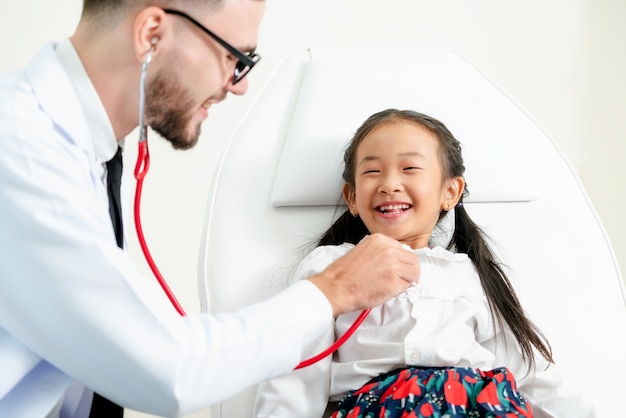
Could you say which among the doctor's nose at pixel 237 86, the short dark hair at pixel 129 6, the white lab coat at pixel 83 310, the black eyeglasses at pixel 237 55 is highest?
the short dark hair at pixel 129 6

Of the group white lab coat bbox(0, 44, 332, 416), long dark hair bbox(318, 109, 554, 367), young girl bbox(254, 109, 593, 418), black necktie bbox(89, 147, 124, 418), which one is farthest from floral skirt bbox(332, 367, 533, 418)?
black necktie bbox(89, 147, 124, 418)

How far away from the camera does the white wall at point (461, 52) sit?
251 centimetres

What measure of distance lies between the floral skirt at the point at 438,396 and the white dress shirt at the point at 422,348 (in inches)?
1.6

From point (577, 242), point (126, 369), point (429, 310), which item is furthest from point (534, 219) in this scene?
point (126, 369)

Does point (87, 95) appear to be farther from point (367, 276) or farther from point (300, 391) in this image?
point (300, 391)

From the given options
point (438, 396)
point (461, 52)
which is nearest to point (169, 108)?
point (438, 396)

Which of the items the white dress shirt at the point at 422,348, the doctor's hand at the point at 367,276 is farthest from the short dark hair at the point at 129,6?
the white dress shirt at the point at 422,348

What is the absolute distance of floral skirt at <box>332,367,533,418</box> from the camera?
126 cm

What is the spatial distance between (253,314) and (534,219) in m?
0.86

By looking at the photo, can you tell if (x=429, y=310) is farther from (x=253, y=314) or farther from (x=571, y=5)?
(x=571, y=5)

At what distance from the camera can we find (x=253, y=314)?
112cm

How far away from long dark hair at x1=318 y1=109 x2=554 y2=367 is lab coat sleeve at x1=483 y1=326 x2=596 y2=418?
0.02 m

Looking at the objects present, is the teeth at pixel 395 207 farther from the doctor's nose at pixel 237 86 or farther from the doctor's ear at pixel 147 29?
the doctor's ear at pixel 147 29

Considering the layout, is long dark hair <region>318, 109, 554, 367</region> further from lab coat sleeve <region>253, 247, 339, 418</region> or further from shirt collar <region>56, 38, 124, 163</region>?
shirt collar <region>56, 38, 124, 163</region>
